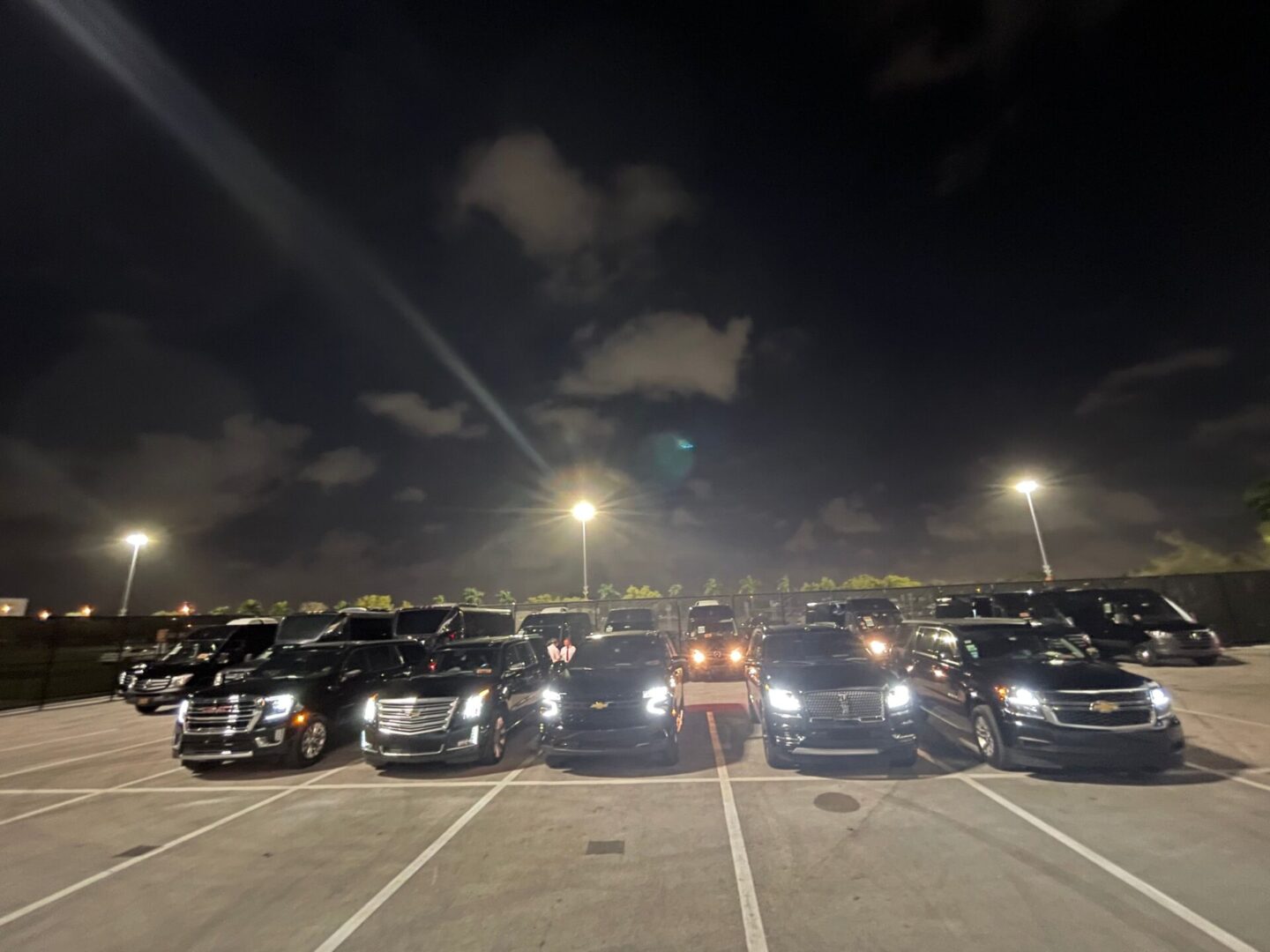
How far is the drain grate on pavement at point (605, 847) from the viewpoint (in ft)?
17.7

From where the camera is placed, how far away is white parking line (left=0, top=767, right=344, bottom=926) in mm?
4730

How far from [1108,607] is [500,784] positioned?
1981 centimetres

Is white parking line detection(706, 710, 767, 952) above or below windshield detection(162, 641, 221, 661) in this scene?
below

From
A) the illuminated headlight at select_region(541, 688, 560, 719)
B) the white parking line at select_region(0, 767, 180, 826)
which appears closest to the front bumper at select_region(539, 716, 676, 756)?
the illuminated headlight at select_region(541, 688, 560, 719)

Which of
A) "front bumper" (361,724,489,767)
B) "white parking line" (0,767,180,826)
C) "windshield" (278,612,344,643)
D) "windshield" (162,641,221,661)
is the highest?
"windshield" (278,612,344,643)

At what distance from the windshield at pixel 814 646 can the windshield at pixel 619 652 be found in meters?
1.85

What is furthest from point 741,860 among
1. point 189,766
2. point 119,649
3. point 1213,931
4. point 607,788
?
point 119,649

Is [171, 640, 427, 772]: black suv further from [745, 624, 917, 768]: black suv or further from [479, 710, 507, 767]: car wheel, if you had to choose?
[745, 624, 917, 768]: black suv

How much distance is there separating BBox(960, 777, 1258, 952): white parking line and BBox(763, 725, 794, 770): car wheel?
2.29 m

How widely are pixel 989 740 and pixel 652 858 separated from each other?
5.23 meters

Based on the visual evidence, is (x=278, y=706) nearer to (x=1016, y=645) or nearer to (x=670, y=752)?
(x=670, y=752)

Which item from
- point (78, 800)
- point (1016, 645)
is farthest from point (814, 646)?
point (78, 800)

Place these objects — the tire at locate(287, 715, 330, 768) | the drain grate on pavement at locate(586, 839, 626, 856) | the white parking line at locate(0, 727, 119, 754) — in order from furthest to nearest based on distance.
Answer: the white parking line at locate(0, 727, 119, 754) → the tire at locate(287, 715, 330, 768) → the drain grate on pavement at locate(586, 839, 626, 856)

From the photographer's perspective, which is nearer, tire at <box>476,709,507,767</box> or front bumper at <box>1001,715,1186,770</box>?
front bumper at <box>1001,715,1186,770</box>
